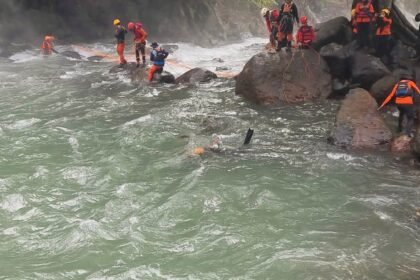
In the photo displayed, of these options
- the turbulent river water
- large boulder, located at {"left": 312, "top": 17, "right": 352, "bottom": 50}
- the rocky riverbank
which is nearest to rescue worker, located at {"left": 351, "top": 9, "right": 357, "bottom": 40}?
the rocky riverbank

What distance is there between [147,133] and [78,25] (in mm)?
16758

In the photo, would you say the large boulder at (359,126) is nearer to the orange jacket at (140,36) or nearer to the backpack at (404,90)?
the backpack at (404,90)

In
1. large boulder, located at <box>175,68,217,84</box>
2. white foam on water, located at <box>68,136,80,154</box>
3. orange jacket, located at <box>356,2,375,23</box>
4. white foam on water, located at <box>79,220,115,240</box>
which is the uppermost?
orange jacket, located at <box>356,2,375,23</box>

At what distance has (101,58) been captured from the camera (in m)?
22.8

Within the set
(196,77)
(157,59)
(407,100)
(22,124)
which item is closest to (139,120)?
(22,124)

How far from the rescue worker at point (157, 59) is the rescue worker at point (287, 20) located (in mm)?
4433

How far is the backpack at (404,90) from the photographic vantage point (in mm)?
10570

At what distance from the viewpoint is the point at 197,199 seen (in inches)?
320

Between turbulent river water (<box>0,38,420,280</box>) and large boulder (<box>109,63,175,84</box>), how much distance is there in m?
3.54

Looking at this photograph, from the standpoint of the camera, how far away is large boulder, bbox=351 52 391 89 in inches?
526

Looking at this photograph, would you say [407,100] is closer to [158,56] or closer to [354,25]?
[354,25]

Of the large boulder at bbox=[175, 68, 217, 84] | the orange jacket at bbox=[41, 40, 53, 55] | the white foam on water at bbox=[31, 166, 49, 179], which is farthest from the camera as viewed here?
the orange jacket at bbox=[41, 40, 53, 55]

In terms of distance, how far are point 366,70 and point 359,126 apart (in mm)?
3546

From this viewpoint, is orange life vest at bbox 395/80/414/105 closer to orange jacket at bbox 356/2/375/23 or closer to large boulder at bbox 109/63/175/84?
orange jacket at bbox 356/2/375/23
